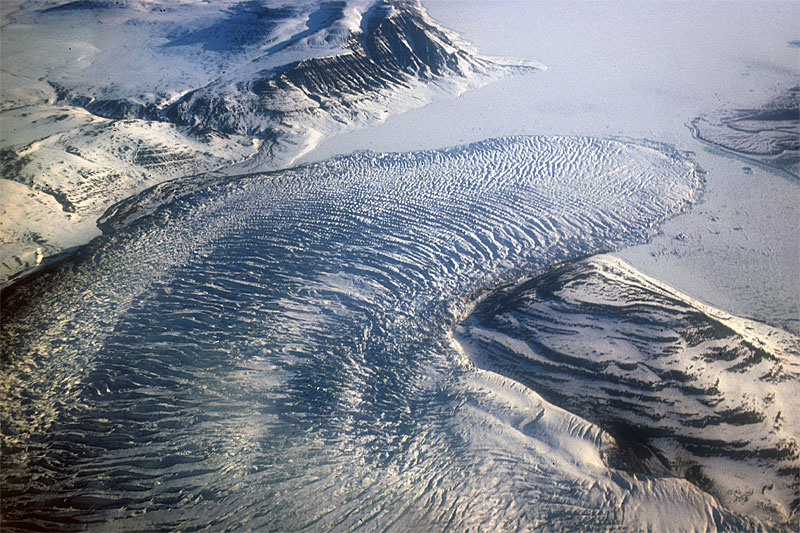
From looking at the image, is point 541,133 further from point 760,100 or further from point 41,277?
point 41,277

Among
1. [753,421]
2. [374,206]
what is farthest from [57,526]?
[753,421]

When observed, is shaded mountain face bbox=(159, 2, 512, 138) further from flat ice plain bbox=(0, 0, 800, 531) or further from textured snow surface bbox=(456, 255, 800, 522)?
textured snow surface bbox=(456, 255, 800, 522)

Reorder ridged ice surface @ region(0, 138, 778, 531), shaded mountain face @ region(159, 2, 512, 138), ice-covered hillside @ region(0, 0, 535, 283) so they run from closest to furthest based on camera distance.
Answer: ridged ice surface @ region(0, 138, 778, 531) → ice-covered hillside @ region(0, 0, 535, 283) → shaded mountain face @ region(159, 2, 512, 138)

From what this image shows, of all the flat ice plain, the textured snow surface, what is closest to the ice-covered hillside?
the flat ice plain

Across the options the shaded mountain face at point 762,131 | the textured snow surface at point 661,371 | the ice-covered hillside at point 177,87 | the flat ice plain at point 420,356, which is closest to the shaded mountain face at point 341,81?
the ice-covered hillside at point 177,87

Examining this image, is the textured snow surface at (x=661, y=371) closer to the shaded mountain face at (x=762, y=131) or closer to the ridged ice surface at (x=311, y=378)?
the ridged ice surface at (x=311, y=378)

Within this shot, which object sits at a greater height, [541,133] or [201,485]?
[541,133]
